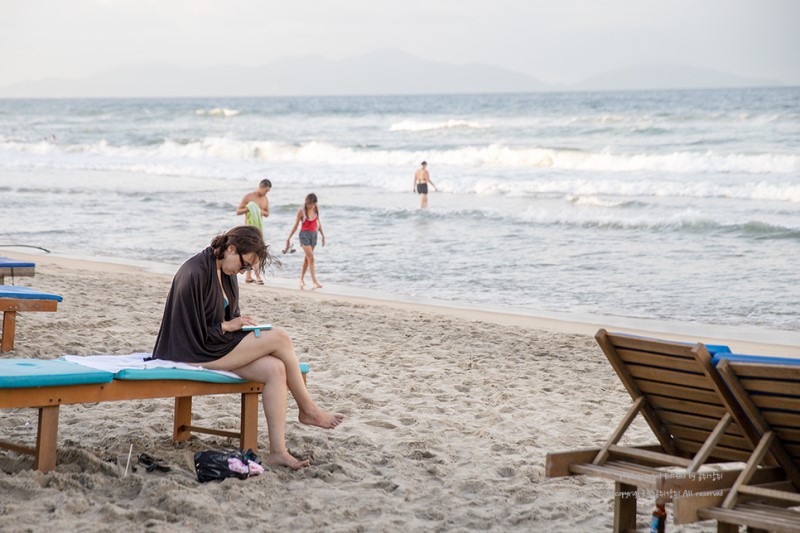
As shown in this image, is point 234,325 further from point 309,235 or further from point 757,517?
point 309,235

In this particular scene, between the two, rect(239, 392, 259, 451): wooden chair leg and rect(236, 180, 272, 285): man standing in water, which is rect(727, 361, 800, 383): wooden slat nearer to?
rect(239, 392, 259, 451): wooden chair leg

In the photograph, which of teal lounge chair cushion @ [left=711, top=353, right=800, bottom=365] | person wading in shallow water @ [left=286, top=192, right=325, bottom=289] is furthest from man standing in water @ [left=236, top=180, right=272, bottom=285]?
teal lounge chair cushion @ [left=711, top=353, right=800, bottom=365]

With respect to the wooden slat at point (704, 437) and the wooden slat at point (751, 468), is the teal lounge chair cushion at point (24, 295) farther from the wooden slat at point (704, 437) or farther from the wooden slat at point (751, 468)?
the wooden slat at point (751, 468)

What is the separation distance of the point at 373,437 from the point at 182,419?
1035 millimetres

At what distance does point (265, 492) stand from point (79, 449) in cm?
101

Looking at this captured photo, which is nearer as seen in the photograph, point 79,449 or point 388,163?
point 79,449

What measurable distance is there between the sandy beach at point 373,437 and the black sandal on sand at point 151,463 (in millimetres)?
53

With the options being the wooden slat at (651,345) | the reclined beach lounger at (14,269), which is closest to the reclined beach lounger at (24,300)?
the reclined beach lounger at (14,269)

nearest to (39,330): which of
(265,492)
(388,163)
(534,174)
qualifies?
(265,492)

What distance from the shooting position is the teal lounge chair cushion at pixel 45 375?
3.89 metres

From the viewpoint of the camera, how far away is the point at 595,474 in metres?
3.56

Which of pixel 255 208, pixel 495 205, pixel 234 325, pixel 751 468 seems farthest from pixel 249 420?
pixel 495 205

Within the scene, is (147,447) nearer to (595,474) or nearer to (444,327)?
(595,474)

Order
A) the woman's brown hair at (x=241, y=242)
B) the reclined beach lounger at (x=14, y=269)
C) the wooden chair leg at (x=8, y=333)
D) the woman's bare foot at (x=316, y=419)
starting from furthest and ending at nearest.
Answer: the reclined beach lounger at (x=14, y=269), the wooden chair leg at (x=8, y=333), the woman's bare foot at (x=316, y=419), the woman's brown hair at (x=241, y=242)
